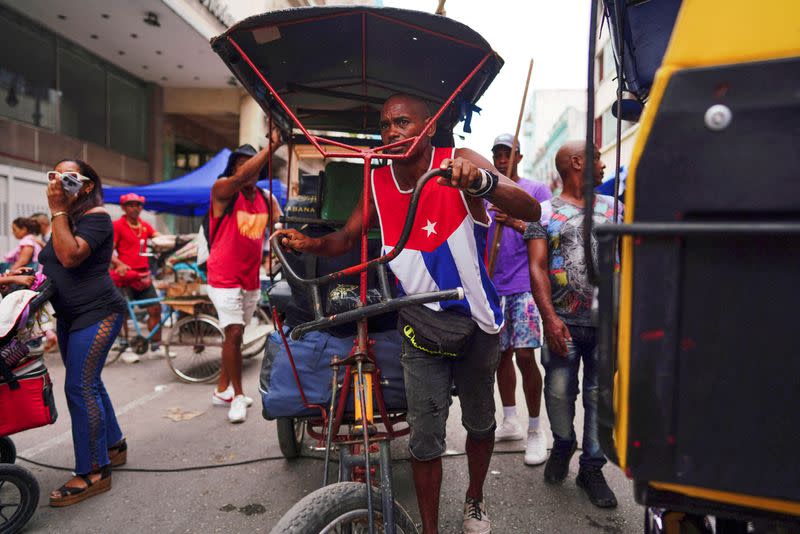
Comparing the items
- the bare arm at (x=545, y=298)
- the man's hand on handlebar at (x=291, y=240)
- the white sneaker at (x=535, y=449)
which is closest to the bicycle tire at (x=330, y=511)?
the man's hand on handlebar at (x=291, y=240)

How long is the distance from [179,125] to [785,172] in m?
18.4

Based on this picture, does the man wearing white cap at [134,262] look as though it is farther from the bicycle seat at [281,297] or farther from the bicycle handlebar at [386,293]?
the bicycle handlebar at [386,293]

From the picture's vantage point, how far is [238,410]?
4.61 m

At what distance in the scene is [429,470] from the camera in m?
2.38

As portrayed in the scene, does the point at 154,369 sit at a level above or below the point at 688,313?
below

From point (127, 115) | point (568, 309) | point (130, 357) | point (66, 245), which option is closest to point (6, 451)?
point (66, 245)

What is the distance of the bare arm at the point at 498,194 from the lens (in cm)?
185

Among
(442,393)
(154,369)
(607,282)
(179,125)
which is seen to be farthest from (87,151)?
(607,282)

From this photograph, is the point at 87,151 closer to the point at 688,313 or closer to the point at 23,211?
the point at 23,211

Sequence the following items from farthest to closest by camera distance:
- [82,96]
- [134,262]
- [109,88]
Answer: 1. [109,88]
2. [82,96]
3. [134,262]

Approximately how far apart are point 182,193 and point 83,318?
22.1 feet

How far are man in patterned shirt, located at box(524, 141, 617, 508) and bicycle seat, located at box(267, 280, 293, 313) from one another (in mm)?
1437

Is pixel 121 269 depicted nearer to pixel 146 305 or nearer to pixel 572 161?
pixel 146 305

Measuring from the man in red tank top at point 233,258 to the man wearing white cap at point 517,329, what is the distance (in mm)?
2151
